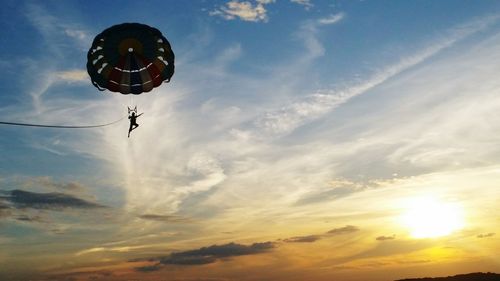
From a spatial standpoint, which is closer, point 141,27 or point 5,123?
point 5,123

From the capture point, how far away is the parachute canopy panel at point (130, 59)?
26.3 m

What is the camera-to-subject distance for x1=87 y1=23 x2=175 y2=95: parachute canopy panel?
26281 millimetres

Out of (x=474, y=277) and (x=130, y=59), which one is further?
(x=474, y=277)

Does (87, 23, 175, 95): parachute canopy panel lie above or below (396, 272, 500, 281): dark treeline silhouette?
above

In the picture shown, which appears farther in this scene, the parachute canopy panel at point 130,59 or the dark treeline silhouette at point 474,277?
the dark treeline silhouette at point 474,277

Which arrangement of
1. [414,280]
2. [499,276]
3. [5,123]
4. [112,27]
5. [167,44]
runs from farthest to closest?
[414,280]
[499,276]
[167,44]
[112,27]
[5,123]

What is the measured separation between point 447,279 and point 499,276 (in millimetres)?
10981

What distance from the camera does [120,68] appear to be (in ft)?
92.6

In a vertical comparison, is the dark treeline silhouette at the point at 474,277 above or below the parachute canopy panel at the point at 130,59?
below

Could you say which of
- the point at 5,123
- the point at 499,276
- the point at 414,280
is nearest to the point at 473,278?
the point at 499,276

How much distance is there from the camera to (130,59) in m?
28.5

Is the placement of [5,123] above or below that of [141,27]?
below

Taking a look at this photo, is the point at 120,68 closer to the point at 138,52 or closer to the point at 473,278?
the point at 138,52

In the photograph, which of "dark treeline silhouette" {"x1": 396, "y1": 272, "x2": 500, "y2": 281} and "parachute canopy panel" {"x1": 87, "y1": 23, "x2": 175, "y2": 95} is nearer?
"parachute canopy panel" {"x1": 87, "y1": 23, "x2": 175, "y2": 95}
